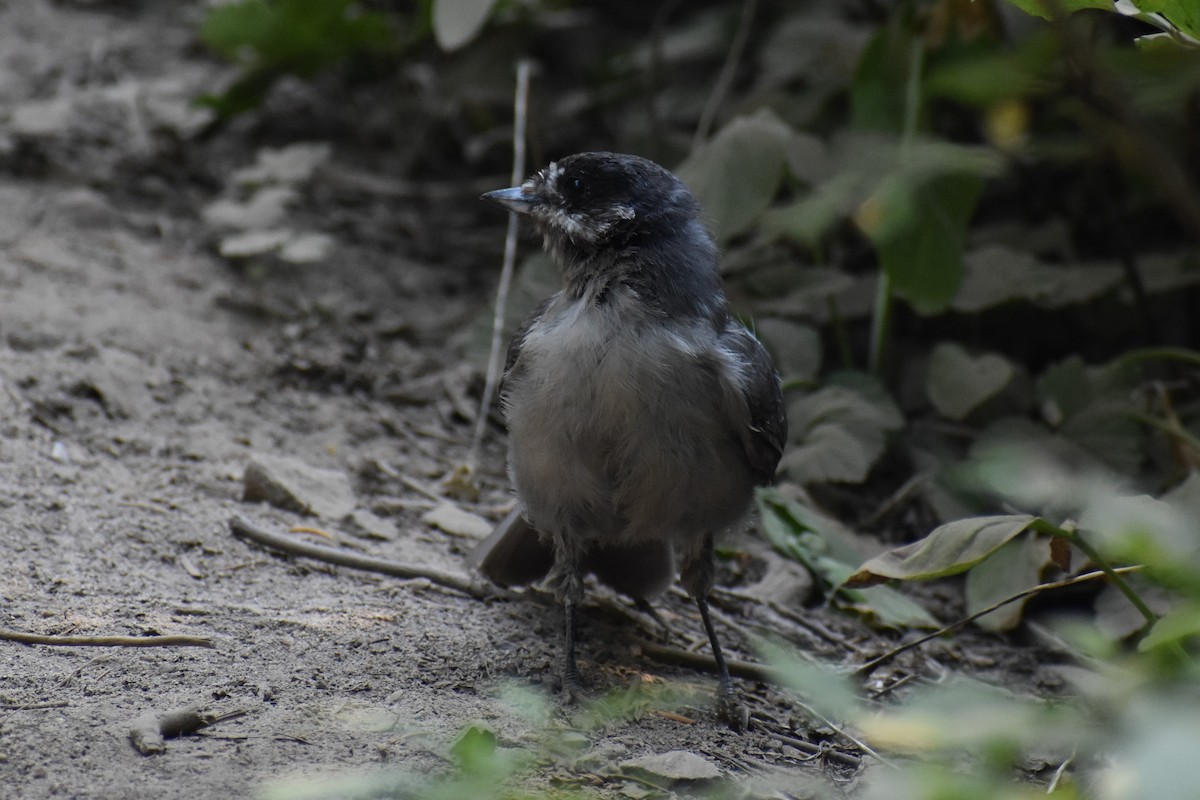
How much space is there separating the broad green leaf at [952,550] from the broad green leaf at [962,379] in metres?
2.03

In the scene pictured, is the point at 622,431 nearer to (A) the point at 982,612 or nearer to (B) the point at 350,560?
(B) the point at 350,560

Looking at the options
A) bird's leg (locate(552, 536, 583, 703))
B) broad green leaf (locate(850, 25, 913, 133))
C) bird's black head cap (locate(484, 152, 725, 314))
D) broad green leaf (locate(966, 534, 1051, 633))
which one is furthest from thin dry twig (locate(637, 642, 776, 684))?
broad green leaf (locate(850, 25, 913, 133))

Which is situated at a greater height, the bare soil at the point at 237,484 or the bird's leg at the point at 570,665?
the bare soil at the point at 237,484

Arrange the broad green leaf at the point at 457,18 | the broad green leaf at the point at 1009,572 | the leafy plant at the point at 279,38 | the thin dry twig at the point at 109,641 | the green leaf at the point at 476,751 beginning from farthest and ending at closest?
1. the leafy plant at the point at 279,38
2. the broad green leaf at the point at 457,18
3. the broad green leaf at the point at 1009,572
4. the thin dry twig at the point at 109,641
5. the green leaf at the point at 476,751

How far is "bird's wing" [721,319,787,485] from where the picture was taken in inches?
153

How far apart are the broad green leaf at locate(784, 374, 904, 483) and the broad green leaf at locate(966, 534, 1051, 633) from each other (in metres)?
0.57

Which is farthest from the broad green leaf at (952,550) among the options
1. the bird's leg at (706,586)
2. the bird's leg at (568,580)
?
the bird's leg at (568,580)

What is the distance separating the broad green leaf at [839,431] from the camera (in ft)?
15.7

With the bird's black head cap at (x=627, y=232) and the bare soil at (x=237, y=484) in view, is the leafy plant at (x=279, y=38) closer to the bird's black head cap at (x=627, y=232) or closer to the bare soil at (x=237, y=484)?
the bare soil at (x=237, y=484)

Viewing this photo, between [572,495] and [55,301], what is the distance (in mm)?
2642

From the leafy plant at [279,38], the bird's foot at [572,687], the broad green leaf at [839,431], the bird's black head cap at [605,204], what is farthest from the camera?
the leafy plant at [279,38]

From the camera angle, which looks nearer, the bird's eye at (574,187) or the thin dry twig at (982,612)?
the thin dry twig at (982,612)

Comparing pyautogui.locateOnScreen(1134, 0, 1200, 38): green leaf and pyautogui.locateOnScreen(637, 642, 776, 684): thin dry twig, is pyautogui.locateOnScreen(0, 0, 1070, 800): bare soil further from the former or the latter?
pyautogui.locateOnScreen(1134, 0, 1200, 38): green leaf

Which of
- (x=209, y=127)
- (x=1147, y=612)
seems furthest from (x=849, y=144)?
(x=209, y=127)
